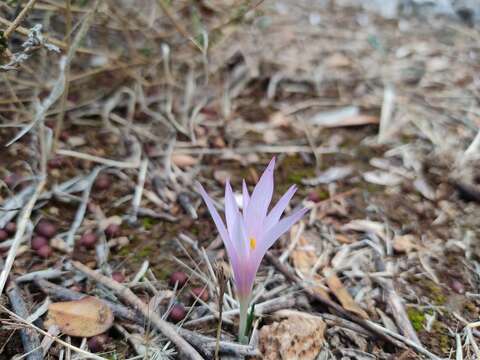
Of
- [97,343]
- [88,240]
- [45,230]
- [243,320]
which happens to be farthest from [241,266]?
[45,230]

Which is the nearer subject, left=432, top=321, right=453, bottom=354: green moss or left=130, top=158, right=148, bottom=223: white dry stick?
left=432, top=321, right=453, bottom=354: green moss

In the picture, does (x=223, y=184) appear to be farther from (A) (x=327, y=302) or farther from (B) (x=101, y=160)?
(A) (x=327, y=302)

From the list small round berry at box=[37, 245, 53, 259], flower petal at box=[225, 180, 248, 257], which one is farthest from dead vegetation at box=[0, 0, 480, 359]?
flower petal at box=[225, 180, 248, 257]

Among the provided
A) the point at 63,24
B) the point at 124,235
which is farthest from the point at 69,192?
the point at 63,24

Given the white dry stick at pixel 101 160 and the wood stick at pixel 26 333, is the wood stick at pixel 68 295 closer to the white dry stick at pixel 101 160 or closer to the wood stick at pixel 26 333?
the wood stick at pixel 26 333

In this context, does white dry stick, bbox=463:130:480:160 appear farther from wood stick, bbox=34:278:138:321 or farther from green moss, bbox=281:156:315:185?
wood stick, bbox=34:278:138:321
